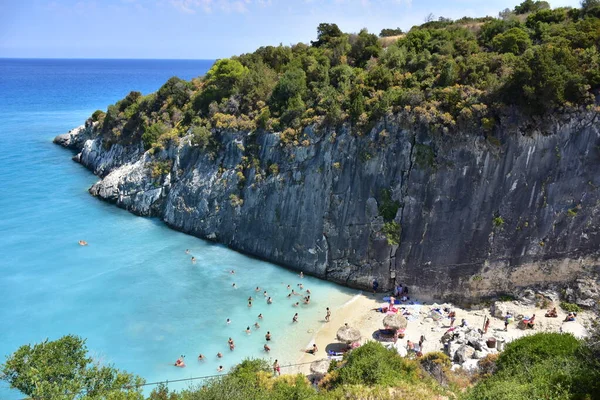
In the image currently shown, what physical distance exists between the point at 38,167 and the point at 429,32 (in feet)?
160

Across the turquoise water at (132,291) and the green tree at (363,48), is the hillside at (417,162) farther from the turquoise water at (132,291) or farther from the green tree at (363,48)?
the turquoise water at (132,291)

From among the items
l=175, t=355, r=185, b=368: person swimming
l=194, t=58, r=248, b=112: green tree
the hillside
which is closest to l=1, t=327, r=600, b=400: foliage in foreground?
l=175, t=355, r=185, b=368: person swimming

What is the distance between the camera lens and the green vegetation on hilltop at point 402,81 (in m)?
23.2

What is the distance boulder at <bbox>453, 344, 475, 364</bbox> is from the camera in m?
19.2

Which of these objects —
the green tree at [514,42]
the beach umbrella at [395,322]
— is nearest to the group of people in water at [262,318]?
the beach umbrella at [395,322]

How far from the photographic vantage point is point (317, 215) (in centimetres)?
2839

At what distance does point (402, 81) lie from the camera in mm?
28719

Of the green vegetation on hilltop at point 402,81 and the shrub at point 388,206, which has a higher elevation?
the green vegetation on hilltop at point 402,81

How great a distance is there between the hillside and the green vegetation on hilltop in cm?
13

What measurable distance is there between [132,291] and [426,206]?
19.5 m

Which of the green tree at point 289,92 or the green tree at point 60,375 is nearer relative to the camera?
the green tree at point 60,375

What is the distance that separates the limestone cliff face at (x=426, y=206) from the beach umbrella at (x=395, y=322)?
435 cm

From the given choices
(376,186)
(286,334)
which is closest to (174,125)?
(376,186)

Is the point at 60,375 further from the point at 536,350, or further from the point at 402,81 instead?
the point at 402,81
